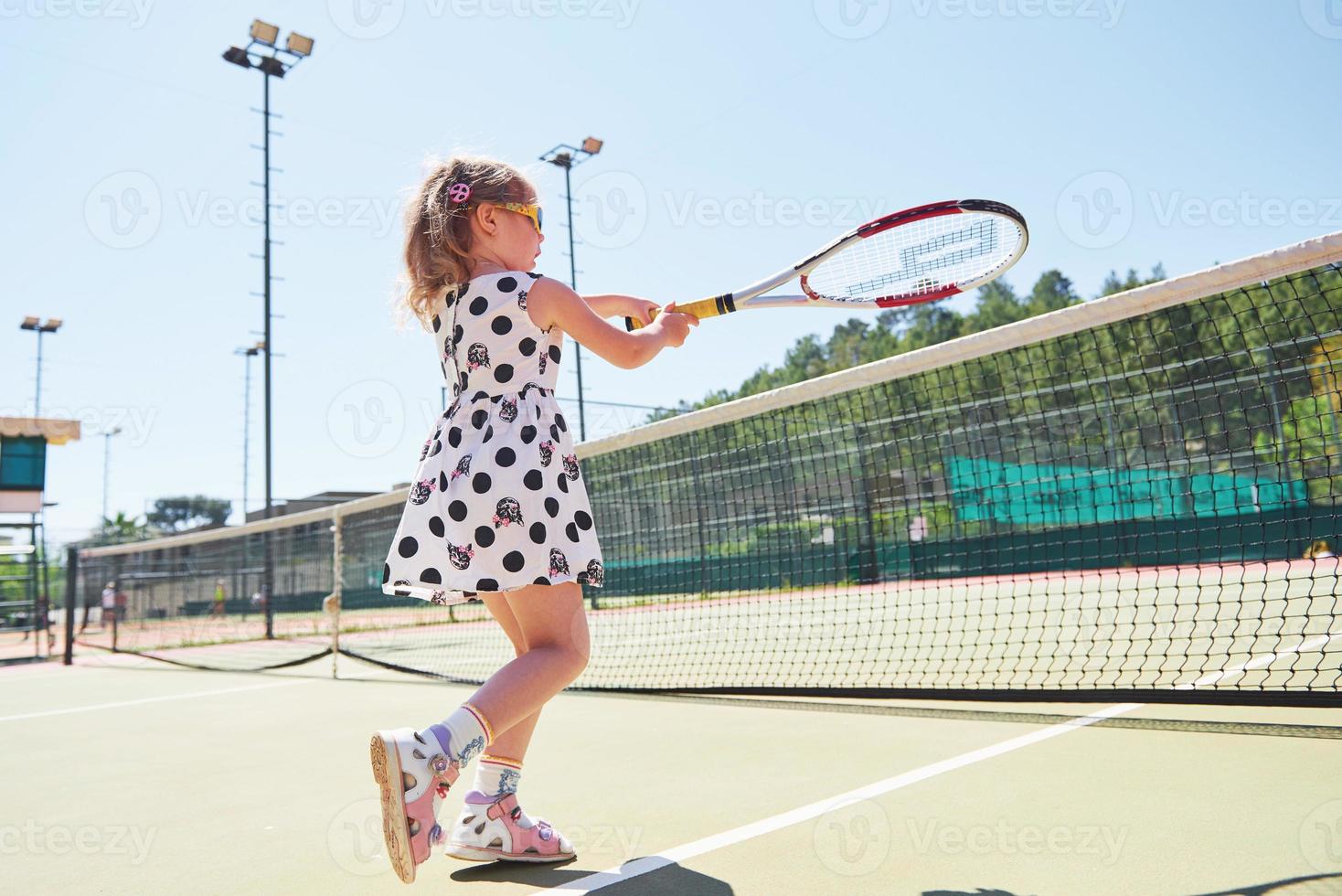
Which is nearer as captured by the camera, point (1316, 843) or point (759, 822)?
point (1316, 843)

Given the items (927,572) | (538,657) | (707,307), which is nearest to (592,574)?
(538,657)

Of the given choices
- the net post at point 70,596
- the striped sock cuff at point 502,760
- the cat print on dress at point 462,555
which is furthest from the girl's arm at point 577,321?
the net post at point 70,596

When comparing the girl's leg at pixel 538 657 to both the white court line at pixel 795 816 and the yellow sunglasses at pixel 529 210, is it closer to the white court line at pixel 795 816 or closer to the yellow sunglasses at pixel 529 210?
the white court line at pixel 795 816

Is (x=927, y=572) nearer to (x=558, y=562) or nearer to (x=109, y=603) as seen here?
(x=558, y=562)

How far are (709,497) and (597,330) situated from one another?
11.1m

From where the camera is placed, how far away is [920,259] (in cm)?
325

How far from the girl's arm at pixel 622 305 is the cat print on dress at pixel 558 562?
828 millimetres

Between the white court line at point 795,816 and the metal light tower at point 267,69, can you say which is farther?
the metal light tower at point 267,69

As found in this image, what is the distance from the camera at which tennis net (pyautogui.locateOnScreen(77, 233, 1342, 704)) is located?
3.70 meters

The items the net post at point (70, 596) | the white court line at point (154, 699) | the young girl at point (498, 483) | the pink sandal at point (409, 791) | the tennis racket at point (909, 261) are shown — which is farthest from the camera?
the net post at point (70, 596)

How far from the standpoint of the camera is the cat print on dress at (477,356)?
83.9 inches

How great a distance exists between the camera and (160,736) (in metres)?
4.16

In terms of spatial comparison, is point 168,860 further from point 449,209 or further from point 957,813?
point 957,813

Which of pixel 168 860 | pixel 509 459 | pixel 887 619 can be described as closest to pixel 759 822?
pixel 509 459
